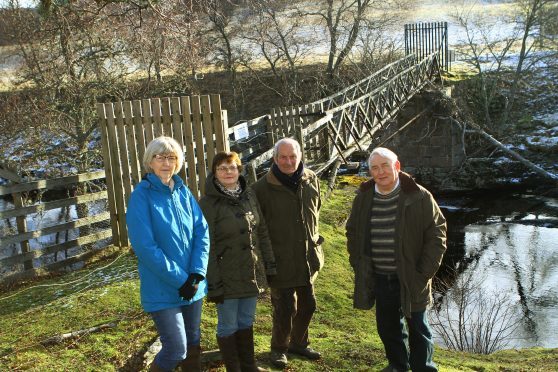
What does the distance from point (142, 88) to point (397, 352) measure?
430 inches

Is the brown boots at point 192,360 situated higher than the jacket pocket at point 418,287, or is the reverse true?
the jacket pocket at point 418,287

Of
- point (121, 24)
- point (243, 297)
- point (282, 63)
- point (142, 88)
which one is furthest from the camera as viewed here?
point (282, 63)

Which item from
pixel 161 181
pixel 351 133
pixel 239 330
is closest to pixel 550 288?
pixel 351 133

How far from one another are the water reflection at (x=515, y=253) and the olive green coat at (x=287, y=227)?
5950 millimetres

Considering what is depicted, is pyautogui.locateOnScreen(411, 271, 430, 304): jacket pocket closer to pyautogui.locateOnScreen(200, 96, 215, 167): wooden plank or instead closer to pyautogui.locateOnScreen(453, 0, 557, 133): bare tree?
pyautogui.locateOnScreen(200, 96, 215, 167): wooden plank

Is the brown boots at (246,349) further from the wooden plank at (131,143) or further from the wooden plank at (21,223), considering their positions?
the wooden plank at (21,223)

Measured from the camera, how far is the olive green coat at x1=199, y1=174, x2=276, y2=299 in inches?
152

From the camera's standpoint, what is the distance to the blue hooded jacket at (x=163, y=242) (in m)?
3.36

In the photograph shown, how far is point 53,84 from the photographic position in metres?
12.0

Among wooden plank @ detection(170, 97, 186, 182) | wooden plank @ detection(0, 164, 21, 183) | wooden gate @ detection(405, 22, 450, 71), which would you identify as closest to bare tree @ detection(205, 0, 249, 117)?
wooden gate @ detection(405, 22, 450, 71)

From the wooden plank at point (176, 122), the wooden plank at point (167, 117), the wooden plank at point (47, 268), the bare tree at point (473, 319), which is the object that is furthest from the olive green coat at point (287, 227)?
the bare tree at point (473, 319)

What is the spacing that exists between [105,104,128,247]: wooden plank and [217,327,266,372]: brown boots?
368cm

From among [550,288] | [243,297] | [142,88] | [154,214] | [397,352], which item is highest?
[142,88]

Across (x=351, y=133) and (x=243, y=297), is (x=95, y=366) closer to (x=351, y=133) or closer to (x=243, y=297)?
(x=243, y=297)
